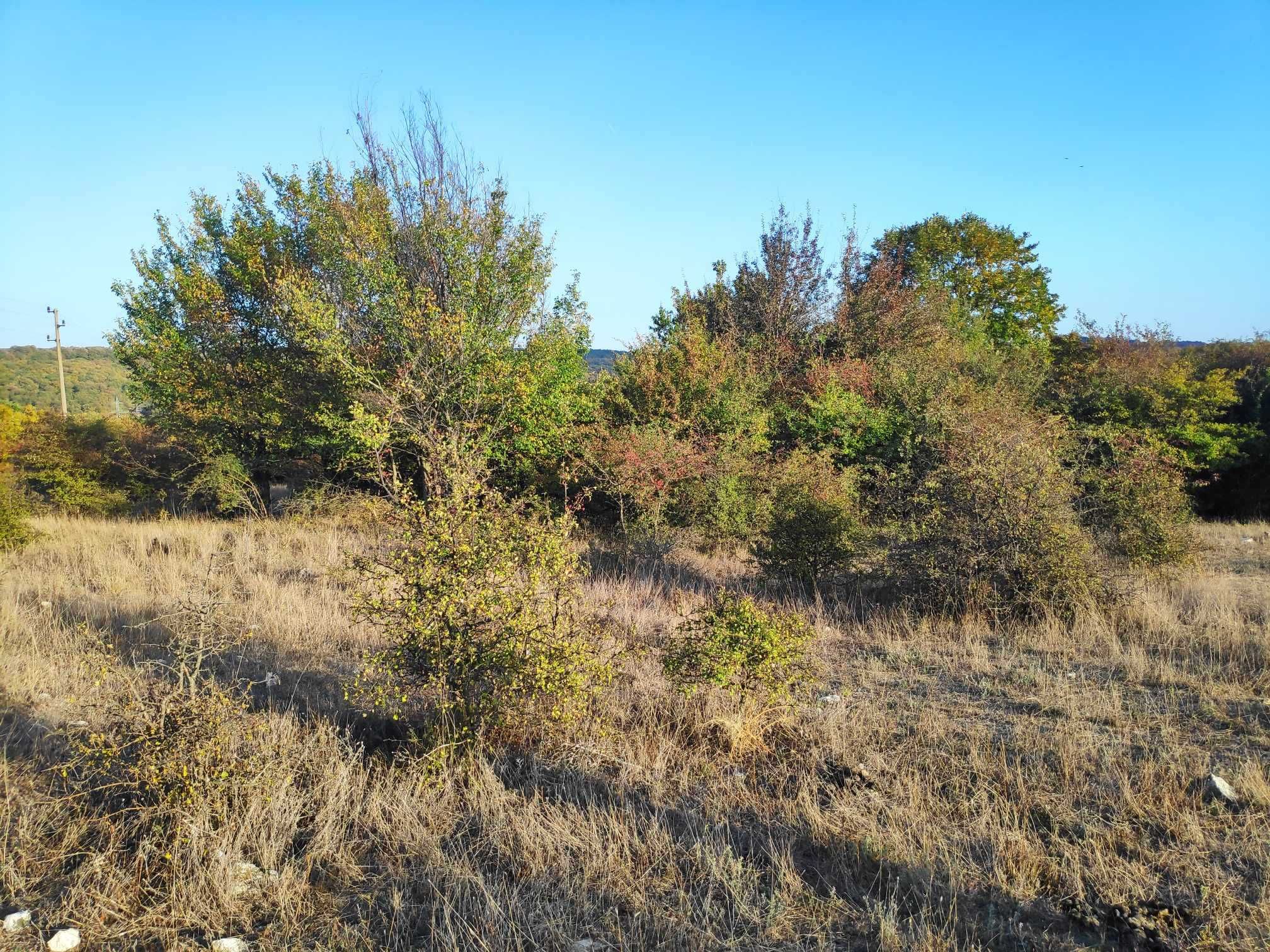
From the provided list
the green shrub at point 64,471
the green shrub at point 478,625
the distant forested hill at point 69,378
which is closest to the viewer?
the green shrub at point 478,625

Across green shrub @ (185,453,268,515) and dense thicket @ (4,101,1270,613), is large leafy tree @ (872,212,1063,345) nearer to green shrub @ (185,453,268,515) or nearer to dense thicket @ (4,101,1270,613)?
dense thicket @ (4,101,1270,613)

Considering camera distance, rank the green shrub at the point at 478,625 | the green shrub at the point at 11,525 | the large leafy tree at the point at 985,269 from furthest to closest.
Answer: the large leafy tree at the point at 985,269 → the green shrub at the point at 11,525 → the green shrub at the point at 478,625

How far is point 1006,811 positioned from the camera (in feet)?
11.5

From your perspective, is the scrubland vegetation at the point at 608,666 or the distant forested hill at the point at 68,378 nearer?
the scrubland vegetation at the point at 608,666

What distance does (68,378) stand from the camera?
4475 cm

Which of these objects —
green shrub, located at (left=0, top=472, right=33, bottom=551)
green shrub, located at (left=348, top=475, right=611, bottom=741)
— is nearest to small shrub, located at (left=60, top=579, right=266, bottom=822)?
green shrub, located at (left=348, top=475, right=611, bottom=741)

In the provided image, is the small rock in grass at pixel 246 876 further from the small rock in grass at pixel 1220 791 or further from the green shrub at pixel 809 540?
the green shrub at pixel 809 540

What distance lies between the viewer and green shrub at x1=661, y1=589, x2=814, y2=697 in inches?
180

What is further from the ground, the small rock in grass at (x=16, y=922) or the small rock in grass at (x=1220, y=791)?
the small rock in grass at (x=16, y=922)

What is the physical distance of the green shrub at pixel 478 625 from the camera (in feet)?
13.8

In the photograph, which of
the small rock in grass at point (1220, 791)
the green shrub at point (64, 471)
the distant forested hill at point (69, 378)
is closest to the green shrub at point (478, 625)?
the small rock in grass at point (1220, 791)

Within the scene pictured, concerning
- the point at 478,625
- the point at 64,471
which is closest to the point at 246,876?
the point at 478,625

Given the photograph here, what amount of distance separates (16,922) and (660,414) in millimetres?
11380

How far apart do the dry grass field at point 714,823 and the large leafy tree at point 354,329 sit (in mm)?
5627
